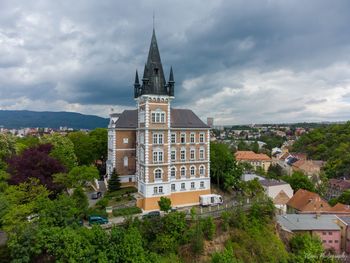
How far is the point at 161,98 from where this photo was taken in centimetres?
3362

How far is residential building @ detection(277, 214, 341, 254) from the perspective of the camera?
122ft

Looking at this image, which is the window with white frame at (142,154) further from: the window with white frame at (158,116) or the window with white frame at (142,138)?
the window with white frame at (158,116)

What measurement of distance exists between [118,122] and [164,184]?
1280 cm

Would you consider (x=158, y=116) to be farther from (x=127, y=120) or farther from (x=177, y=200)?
(x=177, y=200)

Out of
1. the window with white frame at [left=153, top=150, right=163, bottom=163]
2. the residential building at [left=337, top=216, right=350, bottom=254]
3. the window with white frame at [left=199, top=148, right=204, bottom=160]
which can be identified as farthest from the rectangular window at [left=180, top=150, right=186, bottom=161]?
the residential building at [left=337, top=216, right=350, bottom=254]

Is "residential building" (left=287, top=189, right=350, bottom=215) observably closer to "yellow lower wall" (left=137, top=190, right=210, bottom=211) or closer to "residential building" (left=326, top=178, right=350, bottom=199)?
"yellow lower wall" (left=137, top=190, right=210, bottom=211)

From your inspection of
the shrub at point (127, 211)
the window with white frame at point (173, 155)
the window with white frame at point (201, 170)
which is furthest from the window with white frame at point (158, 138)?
the shrub at point (127, 211)

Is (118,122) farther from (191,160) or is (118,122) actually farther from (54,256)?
(54,256)

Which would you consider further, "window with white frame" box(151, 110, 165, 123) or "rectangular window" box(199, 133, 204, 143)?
"rectangular window" box(199, 133, 204, 143)

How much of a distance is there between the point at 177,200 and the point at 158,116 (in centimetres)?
1171

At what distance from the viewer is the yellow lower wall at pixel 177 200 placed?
1283 inches

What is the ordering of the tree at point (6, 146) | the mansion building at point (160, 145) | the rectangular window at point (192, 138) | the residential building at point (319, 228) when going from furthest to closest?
the tree at point (6, 146), the residential building at point (319, 228), the rectangular window at point (192, 138), the mansion building at point (160, 145)

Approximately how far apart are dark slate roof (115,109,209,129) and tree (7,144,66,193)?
1126 cm

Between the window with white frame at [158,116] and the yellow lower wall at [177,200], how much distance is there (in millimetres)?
9992
